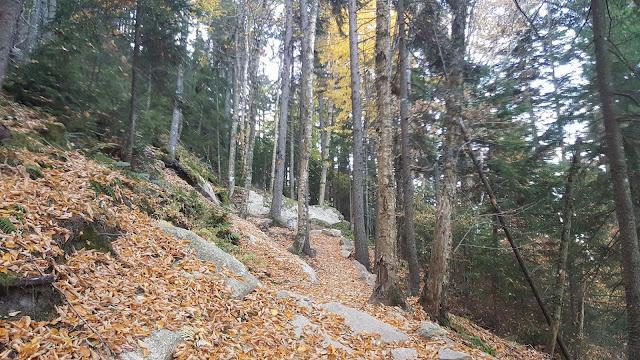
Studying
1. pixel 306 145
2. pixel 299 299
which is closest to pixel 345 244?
pixel 306 145

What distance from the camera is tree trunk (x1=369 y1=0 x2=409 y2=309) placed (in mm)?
6227

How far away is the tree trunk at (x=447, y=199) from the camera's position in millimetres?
6312

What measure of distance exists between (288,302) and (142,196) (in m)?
3.39

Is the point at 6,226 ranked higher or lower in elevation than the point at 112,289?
higher

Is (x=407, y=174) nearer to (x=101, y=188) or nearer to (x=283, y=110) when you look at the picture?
(x=283, y=110)

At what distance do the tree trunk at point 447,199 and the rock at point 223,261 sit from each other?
3480mm

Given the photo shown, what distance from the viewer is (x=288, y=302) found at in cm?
497

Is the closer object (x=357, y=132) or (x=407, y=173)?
(x=407, y=173)

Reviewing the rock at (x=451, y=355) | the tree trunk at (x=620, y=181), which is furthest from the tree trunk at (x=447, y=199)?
the tree trunk at (x=620, y=181)

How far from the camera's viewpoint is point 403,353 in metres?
4.27

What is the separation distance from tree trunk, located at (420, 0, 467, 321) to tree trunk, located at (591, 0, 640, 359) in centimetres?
241

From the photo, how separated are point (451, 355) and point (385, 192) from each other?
2.90 m

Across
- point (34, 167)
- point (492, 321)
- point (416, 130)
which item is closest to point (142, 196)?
point (34, 167)

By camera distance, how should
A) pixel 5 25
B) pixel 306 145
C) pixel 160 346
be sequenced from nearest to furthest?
1. pixel 160 346
2. pixel 5 25
3. pixel 306 145
